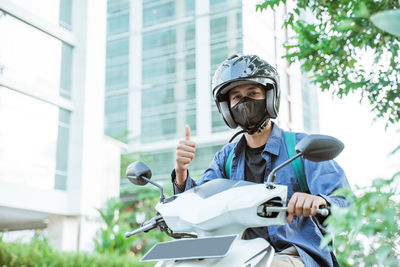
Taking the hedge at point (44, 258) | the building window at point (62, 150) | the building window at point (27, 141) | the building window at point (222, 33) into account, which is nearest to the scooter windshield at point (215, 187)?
the hedge at point (44, 258)

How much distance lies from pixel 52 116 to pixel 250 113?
49.9ft

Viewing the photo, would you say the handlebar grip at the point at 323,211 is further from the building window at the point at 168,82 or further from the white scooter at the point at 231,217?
the building window at the point at 168,82

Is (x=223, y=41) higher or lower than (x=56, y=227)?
higher

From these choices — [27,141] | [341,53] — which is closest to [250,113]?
[341,53]

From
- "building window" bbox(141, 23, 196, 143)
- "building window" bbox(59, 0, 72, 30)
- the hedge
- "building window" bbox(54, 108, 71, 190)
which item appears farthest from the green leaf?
"building window" bbox(141, 23, 196, 143)

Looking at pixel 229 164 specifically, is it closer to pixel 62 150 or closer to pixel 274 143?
pixel 274 143

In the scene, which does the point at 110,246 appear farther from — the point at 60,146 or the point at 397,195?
the point at 397,195

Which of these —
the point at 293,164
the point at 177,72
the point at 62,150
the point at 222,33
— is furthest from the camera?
the point at 177,72

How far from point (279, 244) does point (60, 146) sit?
50.8 ft

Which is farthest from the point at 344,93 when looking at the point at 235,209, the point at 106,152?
the point at 106,152

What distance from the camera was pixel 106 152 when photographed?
2170cm

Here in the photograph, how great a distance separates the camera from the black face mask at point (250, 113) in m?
2.17

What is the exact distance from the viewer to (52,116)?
16.7 m

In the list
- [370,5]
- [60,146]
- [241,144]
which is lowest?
[241,144]
